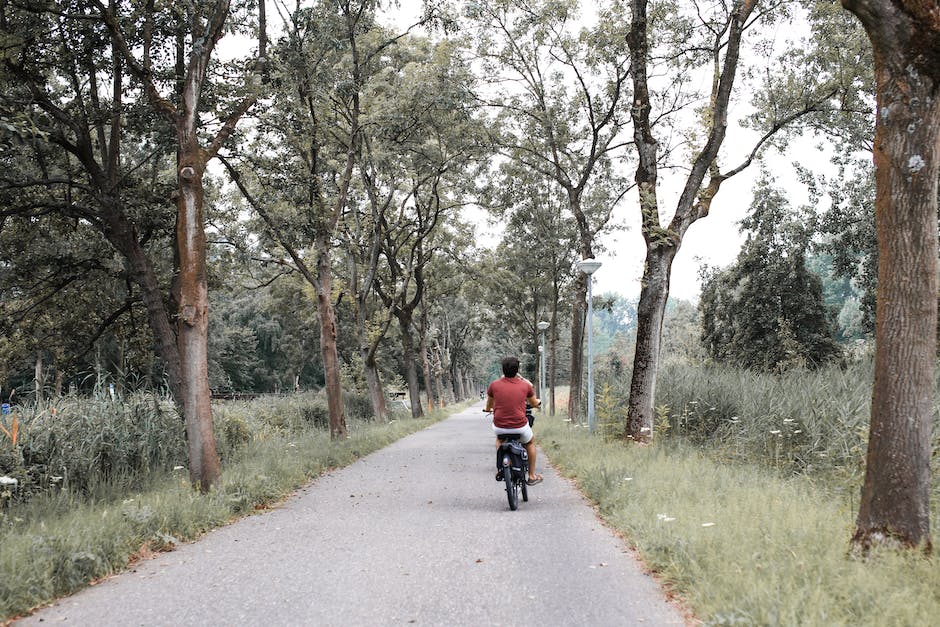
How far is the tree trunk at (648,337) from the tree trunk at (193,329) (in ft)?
25.1

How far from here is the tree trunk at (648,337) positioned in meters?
12.6

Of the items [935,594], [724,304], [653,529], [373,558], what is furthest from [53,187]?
[724,304]

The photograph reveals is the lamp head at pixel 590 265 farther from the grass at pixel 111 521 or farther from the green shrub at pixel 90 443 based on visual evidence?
the green shrub at pixel 90 443

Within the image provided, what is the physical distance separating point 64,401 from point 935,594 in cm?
1055

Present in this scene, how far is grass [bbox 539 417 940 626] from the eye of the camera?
374 cm

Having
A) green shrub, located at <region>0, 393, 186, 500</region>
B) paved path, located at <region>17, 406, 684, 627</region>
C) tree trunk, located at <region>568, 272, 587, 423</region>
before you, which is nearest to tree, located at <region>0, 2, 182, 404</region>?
green shrub, located at <region>0, 393, 186, 500</region>

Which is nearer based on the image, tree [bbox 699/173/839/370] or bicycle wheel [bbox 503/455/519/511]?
bicycle wheel [bbox 503/455/519/511]

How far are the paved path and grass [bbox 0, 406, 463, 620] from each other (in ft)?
0.60

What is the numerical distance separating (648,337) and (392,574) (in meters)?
8.65

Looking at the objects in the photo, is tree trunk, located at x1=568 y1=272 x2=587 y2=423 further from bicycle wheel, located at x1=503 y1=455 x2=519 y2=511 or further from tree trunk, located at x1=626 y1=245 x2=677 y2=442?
bicycle wheel, located at x1=503 y1=455 x2=519 y2=511

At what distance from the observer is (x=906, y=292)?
4.67 metres

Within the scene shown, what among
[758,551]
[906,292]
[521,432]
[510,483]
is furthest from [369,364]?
[906,292]

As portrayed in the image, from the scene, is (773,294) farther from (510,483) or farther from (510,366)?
(510,483)

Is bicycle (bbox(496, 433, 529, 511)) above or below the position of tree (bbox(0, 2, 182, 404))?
below
